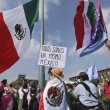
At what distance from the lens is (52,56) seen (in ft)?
13.6

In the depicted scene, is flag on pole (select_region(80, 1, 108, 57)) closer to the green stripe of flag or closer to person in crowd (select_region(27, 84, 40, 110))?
the green stripe of flag

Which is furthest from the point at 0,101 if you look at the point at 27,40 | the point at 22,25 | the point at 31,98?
the point at 22,25

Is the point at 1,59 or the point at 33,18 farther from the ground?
the point at 33,18

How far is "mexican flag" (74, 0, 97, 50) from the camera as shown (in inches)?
217

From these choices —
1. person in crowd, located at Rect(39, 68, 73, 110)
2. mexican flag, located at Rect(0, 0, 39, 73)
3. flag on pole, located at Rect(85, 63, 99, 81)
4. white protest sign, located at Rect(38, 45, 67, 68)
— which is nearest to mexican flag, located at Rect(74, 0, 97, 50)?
white protest sign, located at Rect(38, 45, 67, 68)

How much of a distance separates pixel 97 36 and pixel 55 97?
3.87 metres

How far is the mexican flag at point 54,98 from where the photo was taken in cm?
257

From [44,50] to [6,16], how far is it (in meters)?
2.46

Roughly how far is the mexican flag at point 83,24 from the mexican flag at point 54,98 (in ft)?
10.4

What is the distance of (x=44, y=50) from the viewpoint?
165 inches

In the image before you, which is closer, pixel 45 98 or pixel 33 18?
pixel 45 98

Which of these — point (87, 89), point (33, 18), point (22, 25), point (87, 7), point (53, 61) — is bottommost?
point (87, 89)

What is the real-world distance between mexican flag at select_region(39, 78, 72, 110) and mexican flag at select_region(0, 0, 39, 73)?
2208mm

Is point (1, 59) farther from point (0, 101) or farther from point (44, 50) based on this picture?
point (0, 101)
